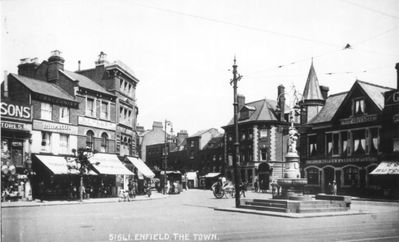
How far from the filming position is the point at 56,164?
→ 32219 mm

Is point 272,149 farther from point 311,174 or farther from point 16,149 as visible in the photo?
point 16,149

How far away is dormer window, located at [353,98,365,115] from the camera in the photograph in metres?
39.6

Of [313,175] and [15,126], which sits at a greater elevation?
[15,126]

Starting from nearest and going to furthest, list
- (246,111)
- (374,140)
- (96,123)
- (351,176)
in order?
(96,123) → (374,140) → (351,176) → (246,111)

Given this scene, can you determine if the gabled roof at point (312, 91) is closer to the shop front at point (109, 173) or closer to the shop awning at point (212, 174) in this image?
the shop front at point (109, 173)

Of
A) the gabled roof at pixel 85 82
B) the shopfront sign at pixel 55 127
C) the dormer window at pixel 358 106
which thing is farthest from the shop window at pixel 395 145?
the shopfront sign at pixel 55 127

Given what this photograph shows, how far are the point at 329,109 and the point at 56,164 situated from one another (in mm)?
29343

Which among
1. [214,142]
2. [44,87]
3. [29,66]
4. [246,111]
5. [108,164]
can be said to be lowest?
[108,164]

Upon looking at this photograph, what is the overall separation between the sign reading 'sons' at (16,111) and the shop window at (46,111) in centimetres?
152

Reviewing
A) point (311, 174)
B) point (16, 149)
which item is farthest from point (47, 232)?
point (311, 174)

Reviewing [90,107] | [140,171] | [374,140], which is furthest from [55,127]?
[374,140]

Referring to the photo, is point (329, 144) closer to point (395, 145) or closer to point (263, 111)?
point (395, 145)

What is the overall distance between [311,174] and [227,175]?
71.8ft

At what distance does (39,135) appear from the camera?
31.9m
